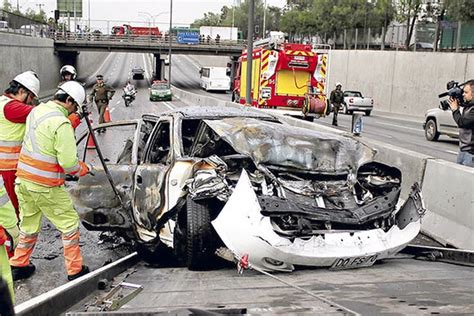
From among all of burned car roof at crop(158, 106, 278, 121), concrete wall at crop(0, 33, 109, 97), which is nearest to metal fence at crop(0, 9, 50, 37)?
concrete wall at crop(0, 33, 109, 97)

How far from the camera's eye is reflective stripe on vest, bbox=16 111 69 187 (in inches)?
218

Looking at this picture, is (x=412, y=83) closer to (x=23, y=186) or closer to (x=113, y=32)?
(x=23, y=186)

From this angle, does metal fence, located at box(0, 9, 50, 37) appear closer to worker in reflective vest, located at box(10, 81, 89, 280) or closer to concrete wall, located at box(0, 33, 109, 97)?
concrete wall, located at box(0, 33, 109, 97)

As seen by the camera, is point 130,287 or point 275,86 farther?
point 275,86

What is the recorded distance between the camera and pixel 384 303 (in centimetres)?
422

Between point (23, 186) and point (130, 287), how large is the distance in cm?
156

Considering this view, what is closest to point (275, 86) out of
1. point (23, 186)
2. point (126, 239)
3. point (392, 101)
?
point (126, 239)

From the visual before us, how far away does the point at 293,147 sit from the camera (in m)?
5.69

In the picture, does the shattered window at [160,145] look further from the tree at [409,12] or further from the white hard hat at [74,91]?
the tree at [409,12]

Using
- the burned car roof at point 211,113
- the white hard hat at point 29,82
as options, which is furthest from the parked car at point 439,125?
the white hard hat at point 29,82

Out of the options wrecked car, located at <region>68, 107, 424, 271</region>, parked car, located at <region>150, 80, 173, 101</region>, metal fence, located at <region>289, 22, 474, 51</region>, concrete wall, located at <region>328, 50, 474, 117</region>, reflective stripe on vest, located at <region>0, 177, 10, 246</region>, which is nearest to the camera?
reflective stripe on vest, located at <region>0, 177, 10, 246</region>

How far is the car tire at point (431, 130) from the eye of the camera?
2106cm

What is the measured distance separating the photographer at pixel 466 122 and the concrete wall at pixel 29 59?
1176 inches

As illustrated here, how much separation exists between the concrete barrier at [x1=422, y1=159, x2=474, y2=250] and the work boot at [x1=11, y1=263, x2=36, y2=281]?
4.63m
